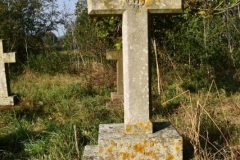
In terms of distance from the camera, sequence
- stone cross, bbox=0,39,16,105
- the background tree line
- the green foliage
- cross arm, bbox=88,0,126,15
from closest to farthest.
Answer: cross arm, bbox=88,0,126,15, stone cross, bbox=0,39,16,105, the background tree line, the green foliage

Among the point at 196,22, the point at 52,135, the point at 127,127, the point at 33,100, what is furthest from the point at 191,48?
the point at 127,127

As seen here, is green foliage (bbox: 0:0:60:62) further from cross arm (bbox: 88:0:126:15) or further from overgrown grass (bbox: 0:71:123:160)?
cross arm (bbox: 88:0:126:15)

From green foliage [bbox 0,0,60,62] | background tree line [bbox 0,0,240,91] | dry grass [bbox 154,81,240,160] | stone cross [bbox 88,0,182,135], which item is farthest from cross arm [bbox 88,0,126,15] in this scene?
green foliage [bbox 0,0,60,62]

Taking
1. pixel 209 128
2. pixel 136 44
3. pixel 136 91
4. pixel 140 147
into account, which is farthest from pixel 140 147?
pixel 209 128

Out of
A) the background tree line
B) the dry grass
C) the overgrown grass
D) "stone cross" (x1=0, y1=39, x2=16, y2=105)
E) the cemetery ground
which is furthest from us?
the background tree line

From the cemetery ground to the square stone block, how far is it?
0.25 m

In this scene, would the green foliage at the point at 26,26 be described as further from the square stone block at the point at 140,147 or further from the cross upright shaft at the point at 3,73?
the square stone block at the point at 140,147

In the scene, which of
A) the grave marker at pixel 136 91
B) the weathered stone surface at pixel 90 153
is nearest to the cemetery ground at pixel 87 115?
the weathered stone surface at pixel 90 153

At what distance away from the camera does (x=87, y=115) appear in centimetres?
591

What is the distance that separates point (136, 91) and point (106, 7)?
2.69ft

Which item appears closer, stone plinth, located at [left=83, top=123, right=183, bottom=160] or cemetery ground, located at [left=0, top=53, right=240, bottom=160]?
stone plinth, located at [left=83, top=123, right=183, bottom=160]

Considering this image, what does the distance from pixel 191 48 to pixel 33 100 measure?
4950 mm

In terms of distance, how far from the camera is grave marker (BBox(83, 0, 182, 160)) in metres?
2.84

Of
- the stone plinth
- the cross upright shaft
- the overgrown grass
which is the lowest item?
the overgrown grass
